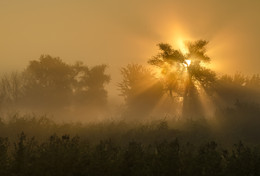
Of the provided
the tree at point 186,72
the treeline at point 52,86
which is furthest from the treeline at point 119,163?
the treeline at point 52,86

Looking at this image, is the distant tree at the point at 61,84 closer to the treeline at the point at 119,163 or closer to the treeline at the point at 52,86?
the treeline at the point at 52,86

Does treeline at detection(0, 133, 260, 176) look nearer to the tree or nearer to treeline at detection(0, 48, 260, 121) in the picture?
treeline at detection(0, 48, 260, 121)

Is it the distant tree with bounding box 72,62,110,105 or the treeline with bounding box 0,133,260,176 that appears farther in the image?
the distant tree with bounding box 72,62,110,105

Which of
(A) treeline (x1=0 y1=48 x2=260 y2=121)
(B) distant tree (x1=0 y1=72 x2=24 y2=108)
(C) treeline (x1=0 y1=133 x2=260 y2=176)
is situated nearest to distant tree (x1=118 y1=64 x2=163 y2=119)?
(A) treeline (x1=0 y1=48 x2=260 y2=121)

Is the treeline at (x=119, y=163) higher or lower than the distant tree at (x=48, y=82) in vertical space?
lower

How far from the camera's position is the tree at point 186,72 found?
5016 cm

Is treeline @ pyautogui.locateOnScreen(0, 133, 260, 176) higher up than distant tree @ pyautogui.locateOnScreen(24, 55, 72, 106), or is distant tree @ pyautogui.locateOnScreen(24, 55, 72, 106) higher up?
distant tree @ pyautogui.locateOnScreen(24, 55, 72, 106)

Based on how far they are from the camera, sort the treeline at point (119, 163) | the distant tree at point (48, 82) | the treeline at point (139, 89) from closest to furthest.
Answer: the treeline at point (119, 163) → the treeline at point (139, 89) → the distant tree at point (48, 82)

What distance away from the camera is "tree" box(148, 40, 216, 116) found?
50156 mm

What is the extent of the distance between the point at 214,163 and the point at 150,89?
135 feet

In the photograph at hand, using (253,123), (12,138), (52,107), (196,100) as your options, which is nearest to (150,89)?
(196,100)

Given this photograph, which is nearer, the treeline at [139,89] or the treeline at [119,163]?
the treeline at [119,163]

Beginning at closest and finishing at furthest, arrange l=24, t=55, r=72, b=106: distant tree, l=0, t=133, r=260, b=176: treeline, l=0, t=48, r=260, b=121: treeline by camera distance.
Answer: l=0, t=133, r=260, b=176: treeline, l=0, t=48, r=260, b=121: treeline, l=24, t=55, r=72, b=106: distant tree

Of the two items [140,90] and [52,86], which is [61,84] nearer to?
[52,86]
